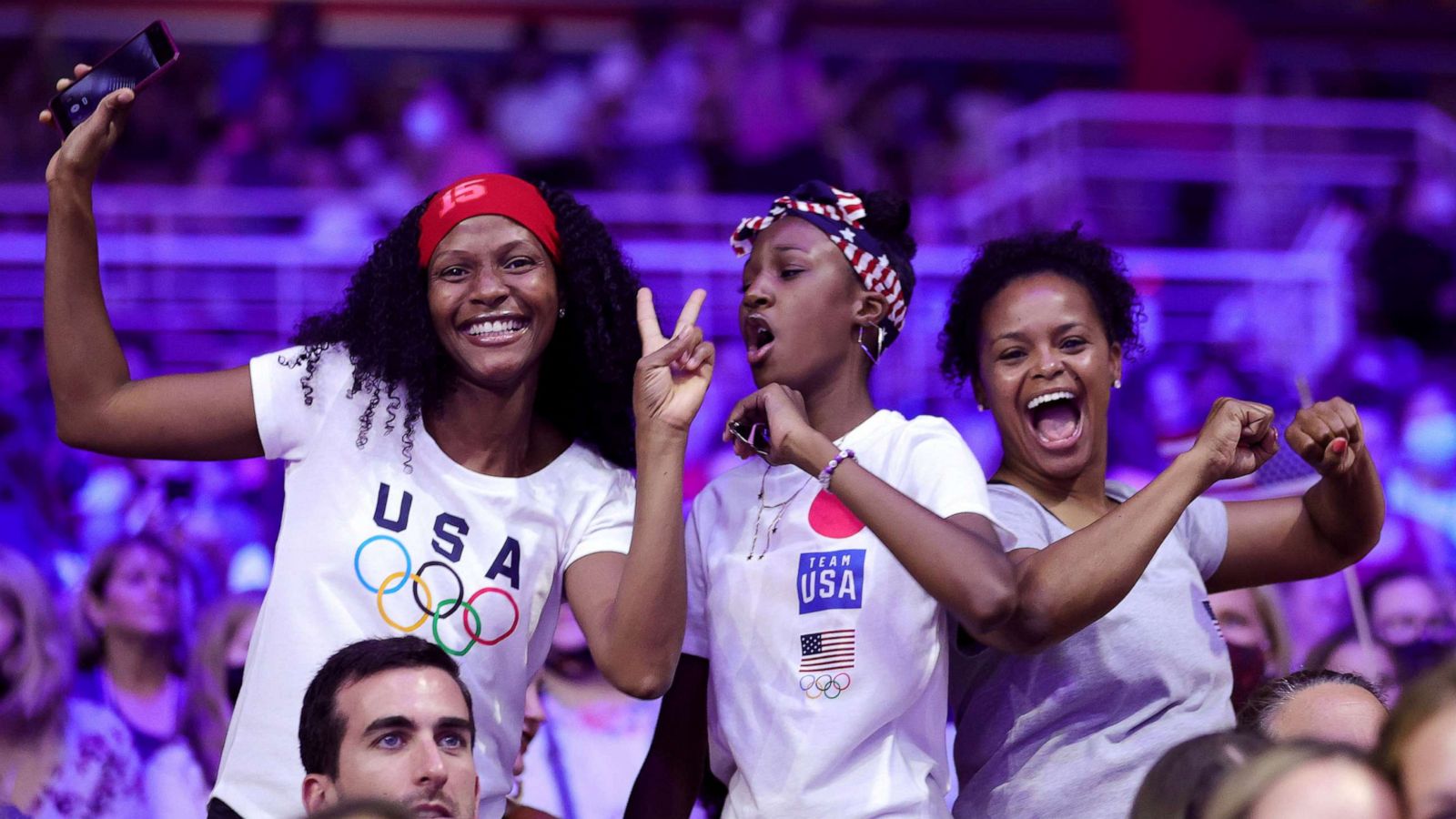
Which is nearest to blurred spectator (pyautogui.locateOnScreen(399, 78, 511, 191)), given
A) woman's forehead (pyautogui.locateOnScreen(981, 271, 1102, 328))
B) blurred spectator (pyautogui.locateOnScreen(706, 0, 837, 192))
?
blurred spectator (pyautogui.locateOnScreen(706, 0, 837, 192))

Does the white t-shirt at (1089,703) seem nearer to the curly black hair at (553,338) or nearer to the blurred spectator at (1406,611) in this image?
the curly black hair at (553,338)

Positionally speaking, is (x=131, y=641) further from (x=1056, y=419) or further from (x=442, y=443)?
(x=1056, y=419)

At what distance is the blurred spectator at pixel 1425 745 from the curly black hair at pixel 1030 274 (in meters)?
1.30

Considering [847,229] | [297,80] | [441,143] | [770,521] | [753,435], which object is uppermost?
[297,80]

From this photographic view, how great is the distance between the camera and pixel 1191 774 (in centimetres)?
193

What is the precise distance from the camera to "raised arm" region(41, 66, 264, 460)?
8.98 ft

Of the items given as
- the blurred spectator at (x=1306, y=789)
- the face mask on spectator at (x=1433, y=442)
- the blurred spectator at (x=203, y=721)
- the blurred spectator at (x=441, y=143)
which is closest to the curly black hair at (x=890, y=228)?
the blurred spectator at (x=1306, y=789)

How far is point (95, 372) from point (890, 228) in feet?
4.66

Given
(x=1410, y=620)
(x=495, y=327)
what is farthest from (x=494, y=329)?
(x=1410, y=620)

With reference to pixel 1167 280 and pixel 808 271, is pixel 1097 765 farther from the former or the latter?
pixel 1167 280

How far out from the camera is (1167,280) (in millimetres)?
6793

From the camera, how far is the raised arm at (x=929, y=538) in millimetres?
2520

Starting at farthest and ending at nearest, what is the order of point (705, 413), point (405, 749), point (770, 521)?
1. point (705, 413)
2. point (770, 521)
3. point (405, 749)

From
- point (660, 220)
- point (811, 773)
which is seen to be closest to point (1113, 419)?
point (660, 220)
